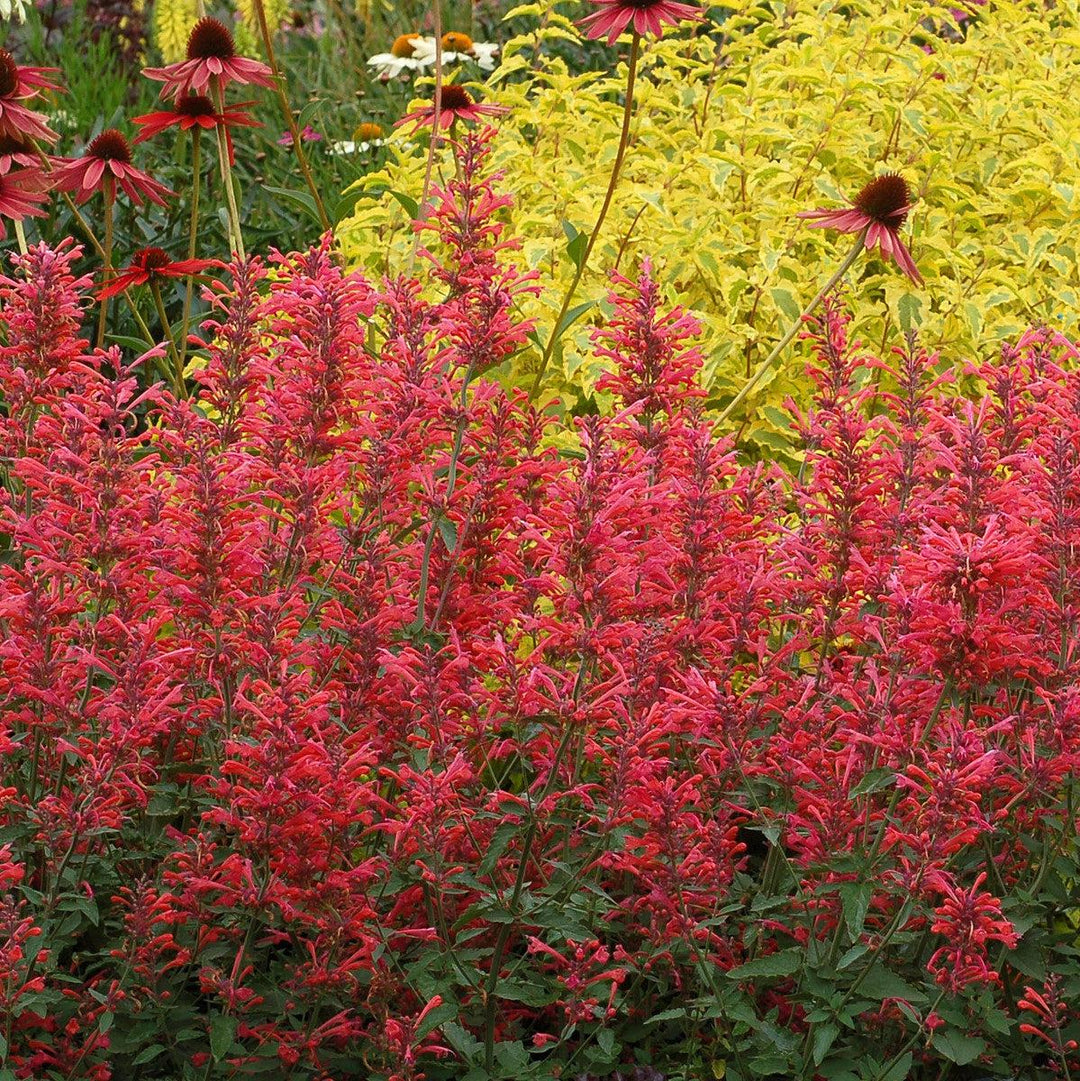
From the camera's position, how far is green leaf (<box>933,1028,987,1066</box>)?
2.29 meters

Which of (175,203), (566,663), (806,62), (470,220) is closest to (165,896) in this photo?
(566,663)

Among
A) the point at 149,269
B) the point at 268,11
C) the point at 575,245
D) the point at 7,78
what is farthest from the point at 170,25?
the point at 575,245

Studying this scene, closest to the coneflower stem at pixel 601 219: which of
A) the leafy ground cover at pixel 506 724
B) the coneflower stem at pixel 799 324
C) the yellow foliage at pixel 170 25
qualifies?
the coneflower stem at pixel 799 324

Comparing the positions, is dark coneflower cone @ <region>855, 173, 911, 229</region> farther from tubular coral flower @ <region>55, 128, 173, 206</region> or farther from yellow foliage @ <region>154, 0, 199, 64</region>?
yellow foliage @ <region>154, 0, 199, 64</region>

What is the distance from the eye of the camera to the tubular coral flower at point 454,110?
15.1 feet

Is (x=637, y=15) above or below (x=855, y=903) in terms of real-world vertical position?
above

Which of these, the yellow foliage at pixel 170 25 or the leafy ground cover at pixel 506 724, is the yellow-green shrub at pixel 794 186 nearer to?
the leafy ground cover at pixel 506 724

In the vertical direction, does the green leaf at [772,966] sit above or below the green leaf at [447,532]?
below

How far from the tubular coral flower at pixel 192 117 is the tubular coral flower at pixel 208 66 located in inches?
3.1

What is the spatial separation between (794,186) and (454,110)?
101cm

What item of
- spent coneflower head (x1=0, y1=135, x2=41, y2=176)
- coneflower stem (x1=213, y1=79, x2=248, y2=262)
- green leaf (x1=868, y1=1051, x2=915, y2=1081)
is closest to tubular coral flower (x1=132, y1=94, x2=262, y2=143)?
coneflower stem (x1=213, y1=79, x2=248, y2=262)

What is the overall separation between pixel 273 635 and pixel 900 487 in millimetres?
1111

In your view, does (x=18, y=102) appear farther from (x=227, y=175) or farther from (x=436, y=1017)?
(x=436, y=1017)

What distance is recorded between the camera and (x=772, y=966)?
239 cm
